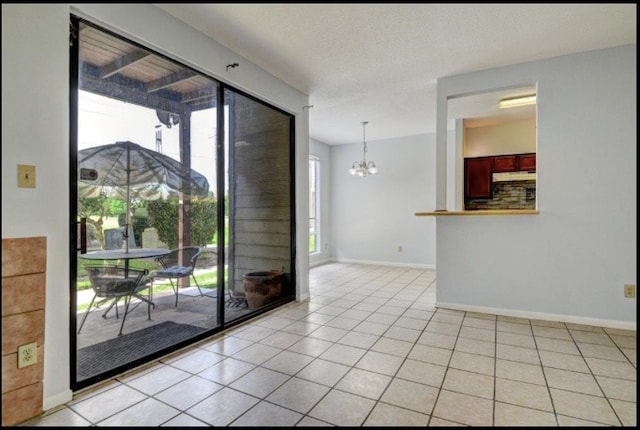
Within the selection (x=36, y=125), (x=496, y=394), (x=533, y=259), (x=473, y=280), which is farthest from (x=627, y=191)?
(x=36, y=125)

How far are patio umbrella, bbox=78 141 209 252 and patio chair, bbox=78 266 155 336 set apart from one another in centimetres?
23

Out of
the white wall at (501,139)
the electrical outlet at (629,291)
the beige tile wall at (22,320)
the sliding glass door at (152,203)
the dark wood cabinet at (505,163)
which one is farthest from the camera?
the white wall at (501,139)

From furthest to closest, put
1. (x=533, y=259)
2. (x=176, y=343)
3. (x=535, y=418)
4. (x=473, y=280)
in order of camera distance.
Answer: (x=473, y=280)
(x=533, y=259)
(x=176, y=343)
(x=535, y=418)

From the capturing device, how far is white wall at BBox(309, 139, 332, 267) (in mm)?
6941

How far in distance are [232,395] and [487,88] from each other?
3819 mm

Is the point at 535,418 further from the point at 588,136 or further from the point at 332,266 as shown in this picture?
the point at 332,266

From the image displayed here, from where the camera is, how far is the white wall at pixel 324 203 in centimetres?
694

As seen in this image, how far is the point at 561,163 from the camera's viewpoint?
127 inches

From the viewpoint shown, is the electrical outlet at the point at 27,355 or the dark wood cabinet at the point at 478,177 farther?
the dark wood cabinet at the point at 478,177

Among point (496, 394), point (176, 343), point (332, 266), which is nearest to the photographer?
point (496, 394)

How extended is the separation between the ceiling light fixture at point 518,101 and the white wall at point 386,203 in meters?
2.01

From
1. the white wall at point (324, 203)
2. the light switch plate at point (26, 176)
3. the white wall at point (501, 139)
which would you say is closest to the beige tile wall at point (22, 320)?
the light switch plate at point (26, 176)

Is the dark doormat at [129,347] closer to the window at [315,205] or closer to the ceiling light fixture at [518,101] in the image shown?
the window at [315,205]

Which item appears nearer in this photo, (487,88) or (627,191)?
(627,191)
